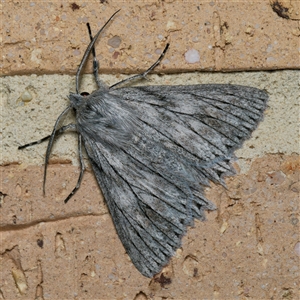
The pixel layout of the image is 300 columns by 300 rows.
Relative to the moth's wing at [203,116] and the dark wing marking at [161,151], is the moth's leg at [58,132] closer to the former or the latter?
the dark wing marking at [161,151]

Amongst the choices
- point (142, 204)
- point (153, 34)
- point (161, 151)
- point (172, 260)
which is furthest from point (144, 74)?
point (172, 260)

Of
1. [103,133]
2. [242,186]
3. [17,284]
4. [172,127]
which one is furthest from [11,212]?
[242,186]

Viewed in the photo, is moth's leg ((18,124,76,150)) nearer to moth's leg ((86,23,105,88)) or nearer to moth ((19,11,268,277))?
moth ((19,11,268,277))

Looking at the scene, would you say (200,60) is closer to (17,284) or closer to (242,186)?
(242,186)

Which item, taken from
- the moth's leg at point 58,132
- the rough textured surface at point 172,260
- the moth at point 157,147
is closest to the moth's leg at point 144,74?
the moth at point 157,147

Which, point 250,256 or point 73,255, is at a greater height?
point 73,255

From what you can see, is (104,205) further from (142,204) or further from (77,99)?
(77,99)
